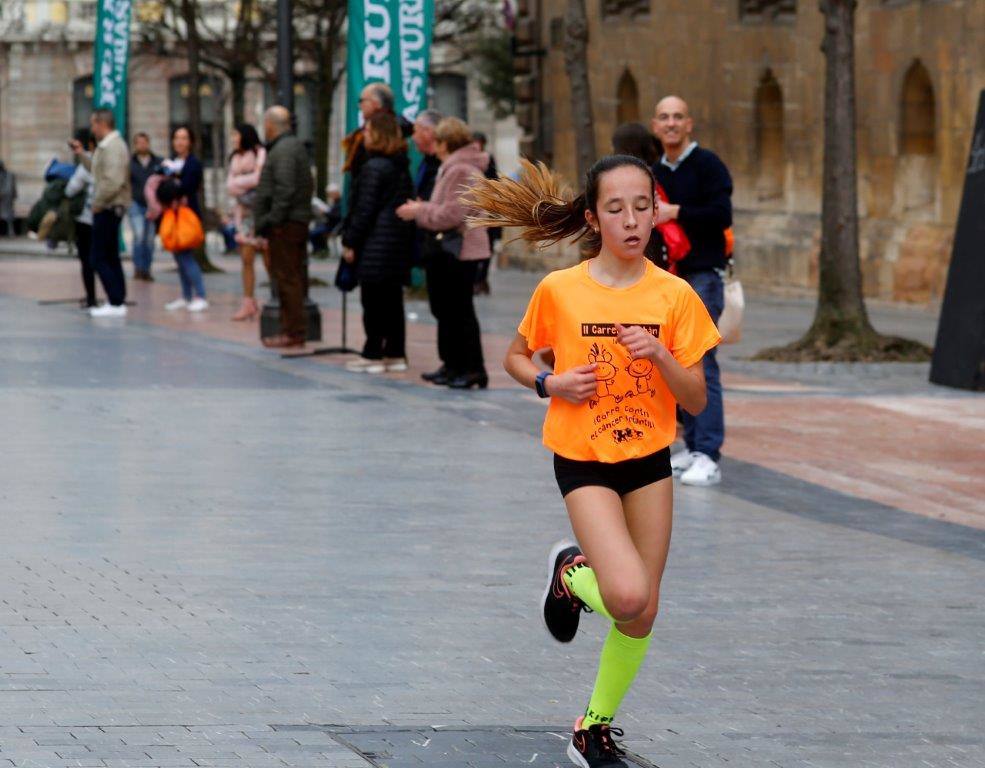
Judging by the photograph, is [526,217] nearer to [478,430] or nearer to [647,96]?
[478,430]

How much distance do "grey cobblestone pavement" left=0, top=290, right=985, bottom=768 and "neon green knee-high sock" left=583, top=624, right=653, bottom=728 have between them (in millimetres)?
251

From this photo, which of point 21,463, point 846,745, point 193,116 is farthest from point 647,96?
point 846,745

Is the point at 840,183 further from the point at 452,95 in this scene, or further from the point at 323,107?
the point at 452,95

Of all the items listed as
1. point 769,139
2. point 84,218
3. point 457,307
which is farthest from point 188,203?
point 769,139

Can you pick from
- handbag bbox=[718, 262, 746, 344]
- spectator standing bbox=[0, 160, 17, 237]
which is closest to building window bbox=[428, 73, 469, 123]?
spectator standing bbox=[0, 160, 17, 237]

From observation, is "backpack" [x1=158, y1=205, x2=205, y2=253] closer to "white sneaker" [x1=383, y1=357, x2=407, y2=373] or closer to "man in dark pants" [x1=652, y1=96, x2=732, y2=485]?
"white sneaker" [x1=383, y1=357, x2=407, y2=373]

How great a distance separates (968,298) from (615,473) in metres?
10.3

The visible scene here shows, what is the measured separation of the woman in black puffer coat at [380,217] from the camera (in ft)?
48.2

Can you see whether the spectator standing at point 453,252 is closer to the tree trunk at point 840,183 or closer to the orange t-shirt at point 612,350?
the tree trunk at point 840,183

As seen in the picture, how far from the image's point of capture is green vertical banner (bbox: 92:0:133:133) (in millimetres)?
26359

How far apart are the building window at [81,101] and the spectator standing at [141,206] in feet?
120

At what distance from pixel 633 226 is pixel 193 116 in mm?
29612

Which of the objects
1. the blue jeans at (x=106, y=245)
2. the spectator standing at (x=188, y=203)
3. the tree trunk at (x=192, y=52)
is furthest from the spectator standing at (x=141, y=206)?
the tree trunk at (x=192, y=52)

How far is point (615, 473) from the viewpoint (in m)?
5.39
